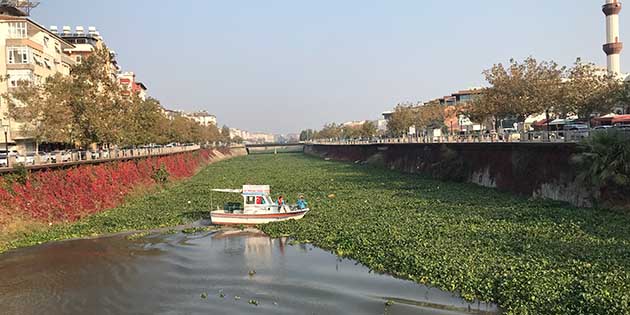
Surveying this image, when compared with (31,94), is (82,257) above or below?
below

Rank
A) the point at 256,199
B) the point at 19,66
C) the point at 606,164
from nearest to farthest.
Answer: the point at 606,164, the point at 256,199, the point at 19,66

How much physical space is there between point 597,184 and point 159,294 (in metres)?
27.2

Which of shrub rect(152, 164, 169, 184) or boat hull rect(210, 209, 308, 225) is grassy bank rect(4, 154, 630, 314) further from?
shrub rect(152, 164, 169, 184)

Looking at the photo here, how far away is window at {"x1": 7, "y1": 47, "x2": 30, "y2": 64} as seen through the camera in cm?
6184

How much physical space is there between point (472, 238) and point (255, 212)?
15.6m

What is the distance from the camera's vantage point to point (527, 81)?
62.2 m

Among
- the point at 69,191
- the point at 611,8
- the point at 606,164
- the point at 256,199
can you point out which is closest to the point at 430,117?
the point at 611,8

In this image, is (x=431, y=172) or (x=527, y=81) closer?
(x=527, y=81)

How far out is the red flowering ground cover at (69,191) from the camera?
3550 cm

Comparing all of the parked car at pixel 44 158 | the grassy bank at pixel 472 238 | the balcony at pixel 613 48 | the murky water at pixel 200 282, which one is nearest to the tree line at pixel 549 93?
the grassy bank at pixel 472 238

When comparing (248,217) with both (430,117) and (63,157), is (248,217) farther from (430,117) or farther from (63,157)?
(430,117)

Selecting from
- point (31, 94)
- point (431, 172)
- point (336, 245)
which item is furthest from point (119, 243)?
point (431, 172)

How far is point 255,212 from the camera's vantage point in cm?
3744

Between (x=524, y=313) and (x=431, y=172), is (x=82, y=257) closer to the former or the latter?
(x=524, y=313)
